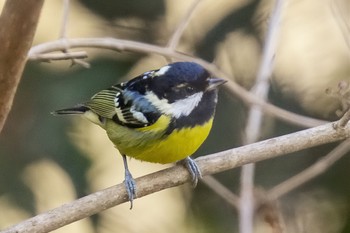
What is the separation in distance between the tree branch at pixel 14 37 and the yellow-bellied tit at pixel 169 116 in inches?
14.6

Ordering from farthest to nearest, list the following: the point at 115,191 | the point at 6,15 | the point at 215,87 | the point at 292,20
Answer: the point at 292,20, the point at 215,87, the point at 115,191, the point at 6,15

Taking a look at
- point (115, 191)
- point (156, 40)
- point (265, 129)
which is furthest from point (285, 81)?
point (115, 191)

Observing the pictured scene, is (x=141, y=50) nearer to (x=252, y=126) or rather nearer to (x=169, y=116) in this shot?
(x=169, y=116)

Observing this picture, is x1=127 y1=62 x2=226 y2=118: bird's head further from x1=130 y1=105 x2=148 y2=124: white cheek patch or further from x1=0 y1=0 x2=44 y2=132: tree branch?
x1=0 y1=0 x2=44 y2=132: tree branch

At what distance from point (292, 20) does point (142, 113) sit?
3.53 feet

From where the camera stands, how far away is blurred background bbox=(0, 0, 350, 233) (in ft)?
9.07

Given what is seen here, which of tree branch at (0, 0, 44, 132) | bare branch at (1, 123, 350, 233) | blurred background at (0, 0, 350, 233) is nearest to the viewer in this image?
tree branch at (0, 0, 44, 132)

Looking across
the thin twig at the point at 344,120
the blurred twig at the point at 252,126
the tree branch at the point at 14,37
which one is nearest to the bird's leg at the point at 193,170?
the blurred twig at the point at 252,126

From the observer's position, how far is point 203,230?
280 centimetres

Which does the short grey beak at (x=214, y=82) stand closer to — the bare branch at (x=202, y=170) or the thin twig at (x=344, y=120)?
the bare branch at (x=202, y=170)

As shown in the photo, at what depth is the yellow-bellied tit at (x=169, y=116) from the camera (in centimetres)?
203

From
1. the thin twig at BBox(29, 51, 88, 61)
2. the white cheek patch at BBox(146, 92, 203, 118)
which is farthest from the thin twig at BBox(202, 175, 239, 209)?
the thin twig at BBox(29, 51, 88, 61)

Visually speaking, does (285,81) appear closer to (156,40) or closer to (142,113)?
(156,40)

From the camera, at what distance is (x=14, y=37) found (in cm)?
166
